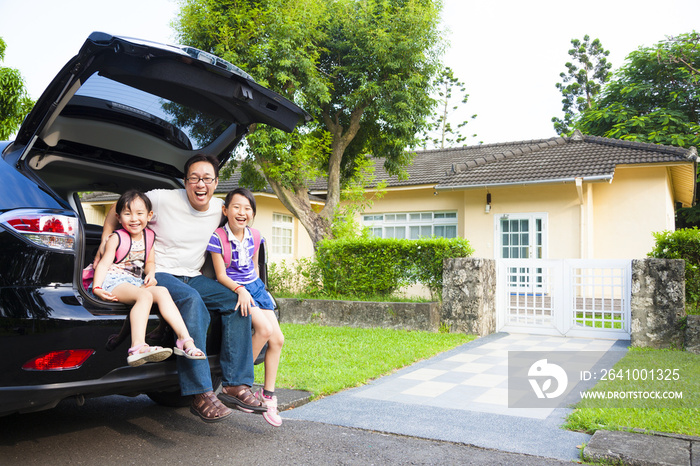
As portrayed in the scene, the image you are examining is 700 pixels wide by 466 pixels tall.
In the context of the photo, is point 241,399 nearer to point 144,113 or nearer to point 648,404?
point 144,113

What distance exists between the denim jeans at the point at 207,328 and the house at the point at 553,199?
1038 centimetres

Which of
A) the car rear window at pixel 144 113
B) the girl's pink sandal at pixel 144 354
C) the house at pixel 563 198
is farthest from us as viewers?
the house at pixel 563 198

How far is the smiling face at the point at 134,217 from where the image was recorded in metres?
3.38

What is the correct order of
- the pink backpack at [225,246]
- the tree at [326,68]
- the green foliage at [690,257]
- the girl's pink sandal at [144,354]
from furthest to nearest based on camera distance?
the tree at [326,68]
the green foliage at [690,257]
the pink backpack at [225,246]
the girl's pink sandal at [144,354]

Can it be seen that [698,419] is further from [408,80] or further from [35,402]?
[408,80]

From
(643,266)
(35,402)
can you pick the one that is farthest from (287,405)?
(643,266)

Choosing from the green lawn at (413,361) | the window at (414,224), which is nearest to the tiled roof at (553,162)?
the window at (414,224)

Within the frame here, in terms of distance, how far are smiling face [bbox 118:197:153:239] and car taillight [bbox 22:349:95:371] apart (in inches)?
34.4

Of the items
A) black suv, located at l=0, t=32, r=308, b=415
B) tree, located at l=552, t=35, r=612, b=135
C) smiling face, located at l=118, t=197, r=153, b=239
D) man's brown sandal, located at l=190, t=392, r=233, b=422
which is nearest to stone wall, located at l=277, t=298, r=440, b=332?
black suv, located at l=0, t=32, r=308, b=415

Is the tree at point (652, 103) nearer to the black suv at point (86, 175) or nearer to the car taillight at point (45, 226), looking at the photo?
the black suv at point (86, 175)

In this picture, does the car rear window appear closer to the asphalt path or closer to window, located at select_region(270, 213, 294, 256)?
the asphalt path

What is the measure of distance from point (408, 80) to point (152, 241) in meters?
8.48

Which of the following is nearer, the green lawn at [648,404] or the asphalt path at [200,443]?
the asphalt path at [200,443]

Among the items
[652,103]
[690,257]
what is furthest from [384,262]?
[652,103]
